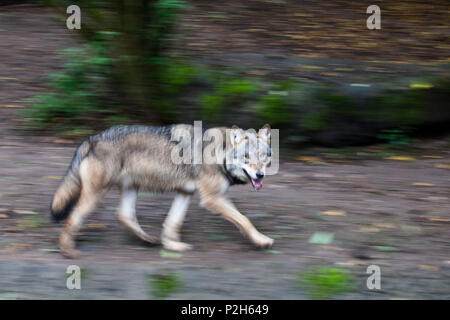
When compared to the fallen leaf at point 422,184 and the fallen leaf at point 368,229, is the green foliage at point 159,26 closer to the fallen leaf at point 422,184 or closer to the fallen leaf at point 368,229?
the fallen leaf at point 422,184

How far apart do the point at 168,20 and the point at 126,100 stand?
153 centimetres

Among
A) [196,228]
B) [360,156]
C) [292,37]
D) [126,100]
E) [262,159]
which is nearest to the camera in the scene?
[262,159]

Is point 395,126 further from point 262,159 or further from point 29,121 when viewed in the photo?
point 29,121

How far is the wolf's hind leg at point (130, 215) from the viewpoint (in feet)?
24.3

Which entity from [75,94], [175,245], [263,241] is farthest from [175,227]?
[75,94]

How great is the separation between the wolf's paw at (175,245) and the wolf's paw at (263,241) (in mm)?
715

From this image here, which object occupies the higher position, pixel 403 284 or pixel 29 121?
pixel 29 121

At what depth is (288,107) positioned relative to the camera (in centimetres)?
1051

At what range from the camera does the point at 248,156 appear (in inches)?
272

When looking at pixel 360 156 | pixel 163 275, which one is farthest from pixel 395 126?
pixel 163 275

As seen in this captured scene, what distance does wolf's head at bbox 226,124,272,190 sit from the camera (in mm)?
6852

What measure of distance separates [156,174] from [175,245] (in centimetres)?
77

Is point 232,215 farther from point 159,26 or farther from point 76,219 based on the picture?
point 159,26

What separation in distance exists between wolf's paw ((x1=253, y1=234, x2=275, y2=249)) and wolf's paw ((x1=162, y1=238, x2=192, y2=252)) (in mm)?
715
